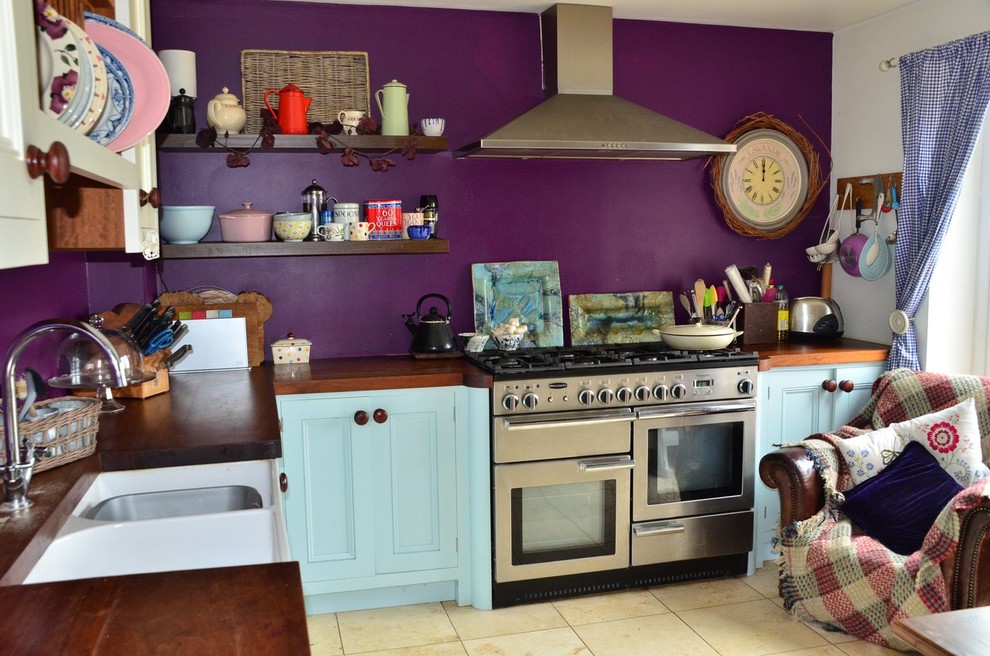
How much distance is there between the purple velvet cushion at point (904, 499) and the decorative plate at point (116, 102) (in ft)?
8.69

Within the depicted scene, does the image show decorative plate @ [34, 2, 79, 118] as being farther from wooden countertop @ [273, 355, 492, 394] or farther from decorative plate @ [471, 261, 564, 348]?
decorative plate @ [471, 261, 564, 348]

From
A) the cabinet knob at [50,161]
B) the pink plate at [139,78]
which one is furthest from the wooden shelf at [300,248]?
the cabinet knob at [50,161]

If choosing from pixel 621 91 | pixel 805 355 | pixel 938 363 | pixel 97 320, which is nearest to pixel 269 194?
pixel 97 320

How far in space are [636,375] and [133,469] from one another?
6.33 ft

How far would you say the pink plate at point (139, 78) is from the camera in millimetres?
1747

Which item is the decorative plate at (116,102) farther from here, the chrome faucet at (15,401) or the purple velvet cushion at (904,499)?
the purple velvet cushion at (904,499)

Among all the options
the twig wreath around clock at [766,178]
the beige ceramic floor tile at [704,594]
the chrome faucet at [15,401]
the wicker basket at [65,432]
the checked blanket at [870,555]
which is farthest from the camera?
the twig wreath around clock at [766,178]

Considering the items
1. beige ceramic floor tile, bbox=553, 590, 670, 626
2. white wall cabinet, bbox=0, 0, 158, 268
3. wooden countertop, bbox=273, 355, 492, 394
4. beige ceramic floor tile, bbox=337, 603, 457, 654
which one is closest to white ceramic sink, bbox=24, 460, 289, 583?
white wall cabinet, bbox=0, 0, 158, 268

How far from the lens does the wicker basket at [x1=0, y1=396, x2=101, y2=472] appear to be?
1.85m

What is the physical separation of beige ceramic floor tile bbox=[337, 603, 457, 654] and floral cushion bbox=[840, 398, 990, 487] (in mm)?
1580

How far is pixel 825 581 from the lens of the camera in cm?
304

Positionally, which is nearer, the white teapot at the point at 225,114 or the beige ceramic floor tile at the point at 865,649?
the beige ceramic floor tile at the point at 865,649

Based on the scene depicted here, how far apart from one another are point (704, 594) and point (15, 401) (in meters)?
2.70

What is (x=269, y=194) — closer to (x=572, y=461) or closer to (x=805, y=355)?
(x=572, y=461)
